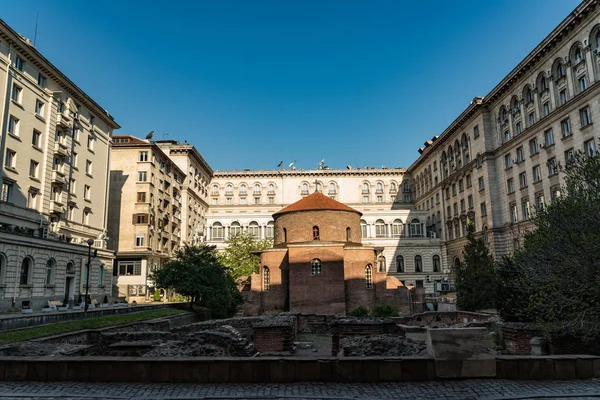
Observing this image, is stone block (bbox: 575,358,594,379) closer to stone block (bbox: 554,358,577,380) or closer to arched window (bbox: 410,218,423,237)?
stone block (bbox: 554,358,577,380)

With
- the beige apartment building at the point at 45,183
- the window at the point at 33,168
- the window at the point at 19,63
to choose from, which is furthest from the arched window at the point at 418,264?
the window at the point at 19,63

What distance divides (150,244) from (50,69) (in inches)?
837

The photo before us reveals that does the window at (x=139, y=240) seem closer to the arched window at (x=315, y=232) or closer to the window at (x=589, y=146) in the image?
the arched window at (x=315, y=232)

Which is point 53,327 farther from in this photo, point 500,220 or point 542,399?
point 500,220

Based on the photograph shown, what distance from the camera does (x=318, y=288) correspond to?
114 ft

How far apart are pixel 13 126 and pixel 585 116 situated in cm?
4389

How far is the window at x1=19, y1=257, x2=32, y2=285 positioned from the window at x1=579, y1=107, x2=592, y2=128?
43059mm

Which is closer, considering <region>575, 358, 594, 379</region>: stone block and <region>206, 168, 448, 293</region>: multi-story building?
<region>575, 358, 594, 379</region>: stone block

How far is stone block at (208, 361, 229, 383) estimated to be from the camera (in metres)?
7.81

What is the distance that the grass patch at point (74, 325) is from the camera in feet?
48.8

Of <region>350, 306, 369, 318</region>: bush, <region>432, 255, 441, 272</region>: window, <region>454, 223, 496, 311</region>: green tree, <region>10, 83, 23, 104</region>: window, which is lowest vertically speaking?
<region>350, 306, 369, 318</region>: bush

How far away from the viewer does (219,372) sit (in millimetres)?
7844

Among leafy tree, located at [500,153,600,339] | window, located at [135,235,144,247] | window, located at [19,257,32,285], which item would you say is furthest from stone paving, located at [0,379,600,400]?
window, located at [135,235,144,247]

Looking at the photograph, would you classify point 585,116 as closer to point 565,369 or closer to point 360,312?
point 360,312
